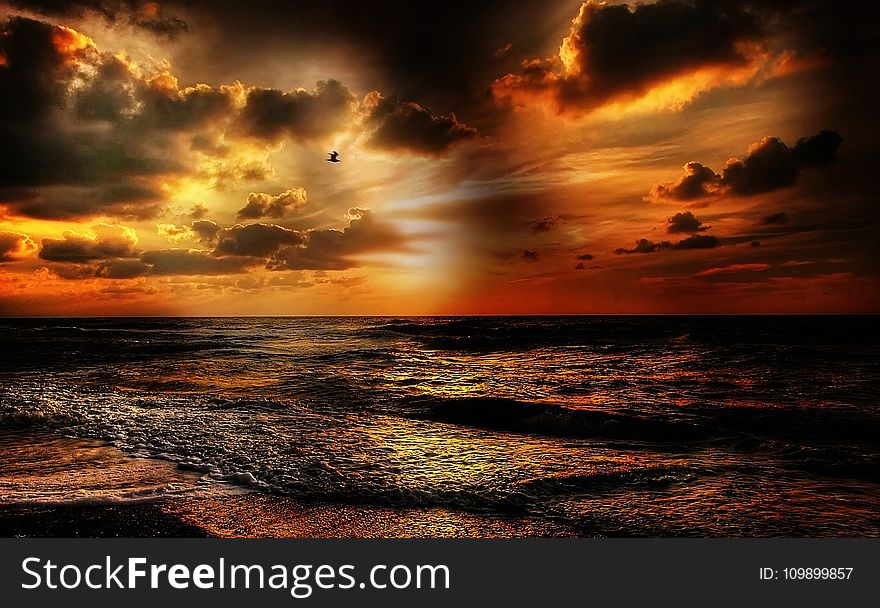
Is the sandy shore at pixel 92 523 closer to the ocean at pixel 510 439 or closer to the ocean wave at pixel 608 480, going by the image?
the ocean at pixel 510 439

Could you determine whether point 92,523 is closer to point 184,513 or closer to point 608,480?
point 184,513

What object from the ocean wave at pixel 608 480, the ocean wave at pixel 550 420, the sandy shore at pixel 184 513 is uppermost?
the sandy shore at pixel 184 513

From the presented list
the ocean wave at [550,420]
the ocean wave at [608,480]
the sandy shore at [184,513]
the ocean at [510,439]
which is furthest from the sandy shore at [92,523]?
the ocean wave at [550,420]

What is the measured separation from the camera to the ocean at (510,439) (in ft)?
19.7

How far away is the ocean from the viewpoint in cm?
601

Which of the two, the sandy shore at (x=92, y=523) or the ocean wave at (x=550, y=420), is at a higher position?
the sandy shore at (x=92, y=523)

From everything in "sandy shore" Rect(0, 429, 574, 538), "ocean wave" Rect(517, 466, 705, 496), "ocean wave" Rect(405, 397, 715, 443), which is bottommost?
"ocean wave" Rect(405, 397, 715, 443)

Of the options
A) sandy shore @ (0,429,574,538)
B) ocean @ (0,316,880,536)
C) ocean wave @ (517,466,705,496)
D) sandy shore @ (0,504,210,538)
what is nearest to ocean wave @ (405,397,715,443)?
ocean @ (0,316,880,536)

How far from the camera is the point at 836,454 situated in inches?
337

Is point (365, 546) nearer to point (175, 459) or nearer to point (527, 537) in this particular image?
point (527, 537)

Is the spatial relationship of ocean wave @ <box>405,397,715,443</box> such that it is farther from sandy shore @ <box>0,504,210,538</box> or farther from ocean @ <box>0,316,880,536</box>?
sandy shore @ <box>0,504,210,538</box>

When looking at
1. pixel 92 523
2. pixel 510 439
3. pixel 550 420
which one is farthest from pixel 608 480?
pixel 92 523

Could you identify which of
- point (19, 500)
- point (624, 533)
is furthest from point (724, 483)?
point (19, 500)

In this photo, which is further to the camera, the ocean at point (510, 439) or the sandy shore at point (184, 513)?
the ocean at point (510, 439)
